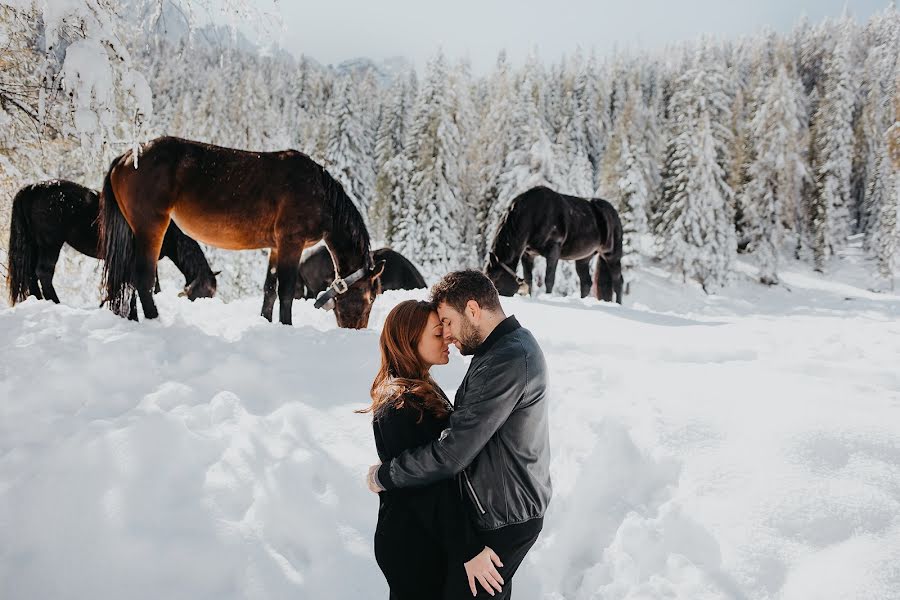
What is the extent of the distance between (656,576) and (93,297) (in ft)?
39.2

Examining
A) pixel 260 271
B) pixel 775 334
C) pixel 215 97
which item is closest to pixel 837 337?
pixel 775 334

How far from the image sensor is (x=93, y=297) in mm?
11016

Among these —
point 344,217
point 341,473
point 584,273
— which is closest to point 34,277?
point 344,217

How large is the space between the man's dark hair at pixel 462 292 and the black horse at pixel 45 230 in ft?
21.3

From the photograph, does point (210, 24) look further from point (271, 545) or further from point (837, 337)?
point (837, 337)

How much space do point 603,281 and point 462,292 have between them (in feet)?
40.5

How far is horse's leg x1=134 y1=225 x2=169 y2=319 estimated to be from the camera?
18.8 feet

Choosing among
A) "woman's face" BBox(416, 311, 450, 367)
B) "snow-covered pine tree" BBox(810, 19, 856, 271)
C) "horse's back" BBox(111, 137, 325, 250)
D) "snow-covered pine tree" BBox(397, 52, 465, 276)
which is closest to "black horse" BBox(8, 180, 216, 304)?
"horse's back" BBox(111, 137, 325, 250)

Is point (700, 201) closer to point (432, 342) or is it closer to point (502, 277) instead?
point (502, 277)

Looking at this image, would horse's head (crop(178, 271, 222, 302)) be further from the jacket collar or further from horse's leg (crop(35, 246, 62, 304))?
the jacket collar

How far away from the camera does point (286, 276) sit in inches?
251

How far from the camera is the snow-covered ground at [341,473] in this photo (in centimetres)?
283

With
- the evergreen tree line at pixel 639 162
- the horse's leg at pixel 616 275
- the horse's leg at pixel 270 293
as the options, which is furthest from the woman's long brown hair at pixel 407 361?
the evergreen tree line at pixel 639 162

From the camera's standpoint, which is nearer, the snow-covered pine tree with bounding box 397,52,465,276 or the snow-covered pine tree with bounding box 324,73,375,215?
the snow-covered pine tree with bounding box 397,52,465,276
